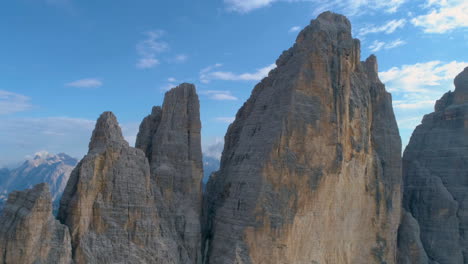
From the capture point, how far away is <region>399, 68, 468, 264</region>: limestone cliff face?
116 feet

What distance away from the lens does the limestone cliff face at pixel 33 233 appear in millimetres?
17484

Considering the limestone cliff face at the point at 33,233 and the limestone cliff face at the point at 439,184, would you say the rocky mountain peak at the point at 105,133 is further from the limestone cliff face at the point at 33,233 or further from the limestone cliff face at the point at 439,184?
the limestone cliff face at the point at 439,184

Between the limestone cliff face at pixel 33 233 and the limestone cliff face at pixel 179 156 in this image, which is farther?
the limestone cliff face at pixel 179 156

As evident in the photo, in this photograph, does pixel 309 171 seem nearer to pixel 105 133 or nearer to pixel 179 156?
pixel 179 156

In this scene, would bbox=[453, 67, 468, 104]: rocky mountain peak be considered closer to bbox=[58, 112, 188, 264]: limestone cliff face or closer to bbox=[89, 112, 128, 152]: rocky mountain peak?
bbox=[58, 112, 188, 264]: limestone cliff face

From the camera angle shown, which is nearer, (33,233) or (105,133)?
(33,233)

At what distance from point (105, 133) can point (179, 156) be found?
514 centimetres

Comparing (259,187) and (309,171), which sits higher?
(309,171)

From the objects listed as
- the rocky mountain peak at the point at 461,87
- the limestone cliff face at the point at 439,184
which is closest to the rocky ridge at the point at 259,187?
the limestone cliff face at the point at 439,184

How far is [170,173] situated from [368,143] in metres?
14.4

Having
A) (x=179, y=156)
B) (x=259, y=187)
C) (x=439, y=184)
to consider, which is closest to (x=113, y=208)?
(x=179, y=156)

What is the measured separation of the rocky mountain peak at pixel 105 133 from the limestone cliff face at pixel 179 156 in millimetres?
3312

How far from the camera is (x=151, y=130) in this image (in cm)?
2741

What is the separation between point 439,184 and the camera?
37.4m
